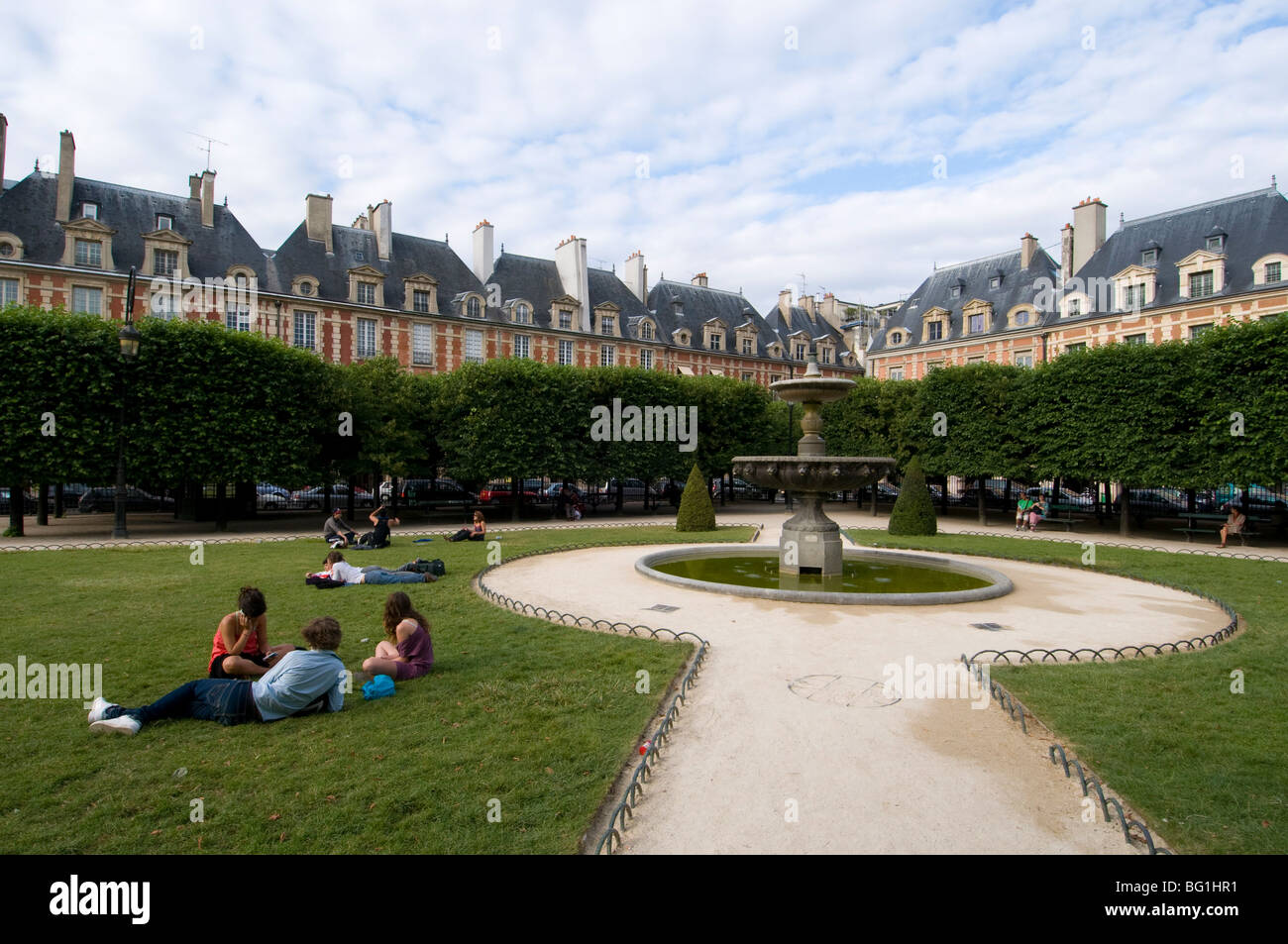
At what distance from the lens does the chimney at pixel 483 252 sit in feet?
148

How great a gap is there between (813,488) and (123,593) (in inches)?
445

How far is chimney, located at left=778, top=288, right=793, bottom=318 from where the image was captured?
201 feet

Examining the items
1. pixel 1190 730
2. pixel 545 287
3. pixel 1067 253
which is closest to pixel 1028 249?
pixel 1067 253

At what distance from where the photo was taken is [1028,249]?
148 ft

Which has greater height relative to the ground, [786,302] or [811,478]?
[786,302]

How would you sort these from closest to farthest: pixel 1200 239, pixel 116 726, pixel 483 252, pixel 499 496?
pixel 116 726 → pixel 499 496 → pixel 1200 239 → pixel 483 252

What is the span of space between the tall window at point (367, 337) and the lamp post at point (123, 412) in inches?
771

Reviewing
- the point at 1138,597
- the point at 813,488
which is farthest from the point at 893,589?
the point at 1138,597

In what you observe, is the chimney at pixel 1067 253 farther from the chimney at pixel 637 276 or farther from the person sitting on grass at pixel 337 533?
the person sitting on grass at pixel 337 533

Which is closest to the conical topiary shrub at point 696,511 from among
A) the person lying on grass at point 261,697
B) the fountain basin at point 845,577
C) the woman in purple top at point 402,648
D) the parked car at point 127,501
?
the fountain basin at point 845,577

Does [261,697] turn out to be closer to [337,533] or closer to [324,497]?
[337,533]

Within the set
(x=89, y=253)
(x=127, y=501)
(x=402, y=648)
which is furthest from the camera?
(x=89, y=253)

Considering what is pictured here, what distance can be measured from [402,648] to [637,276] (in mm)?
48270
